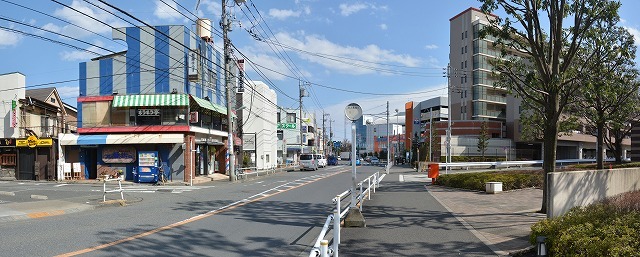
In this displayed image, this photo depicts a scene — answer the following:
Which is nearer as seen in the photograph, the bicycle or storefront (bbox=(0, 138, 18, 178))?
the bicycle

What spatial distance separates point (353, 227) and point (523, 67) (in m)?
8.10

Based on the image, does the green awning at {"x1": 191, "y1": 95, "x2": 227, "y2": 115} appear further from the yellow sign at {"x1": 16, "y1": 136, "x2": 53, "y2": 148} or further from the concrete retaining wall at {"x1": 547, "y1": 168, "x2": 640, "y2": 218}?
the concrete retaining wall at {"x1": 547, "y1": 168, "x2": 640, "y2": 218}

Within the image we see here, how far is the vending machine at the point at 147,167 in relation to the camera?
1106 inches

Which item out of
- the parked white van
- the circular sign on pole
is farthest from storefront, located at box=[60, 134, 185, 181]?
the parked white van

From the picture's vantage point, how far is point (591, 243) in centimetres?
582

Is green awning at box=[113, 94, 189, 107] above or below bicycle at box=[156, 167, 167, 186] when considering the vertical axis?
above

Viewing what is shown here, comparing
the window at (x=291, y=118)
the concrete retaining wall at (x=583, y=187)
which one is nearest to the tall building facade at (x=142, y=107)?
the concrete retaining wall at (x=583, y=187)

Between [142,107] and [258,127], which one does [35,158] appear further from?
[258,127]

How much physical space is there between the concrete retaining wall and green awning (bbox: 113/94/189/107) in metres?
22.7

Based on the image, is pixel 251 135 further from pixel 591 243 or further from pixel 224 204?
pixel 591 243

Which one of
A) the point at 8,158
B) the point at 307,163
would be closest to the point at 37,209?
the point at 8,158

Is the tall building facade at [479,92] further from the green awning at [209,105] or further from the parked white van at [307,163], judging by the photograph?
the green awning at [209,105]

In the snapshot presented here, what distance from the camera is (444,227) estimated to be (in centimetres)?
1033

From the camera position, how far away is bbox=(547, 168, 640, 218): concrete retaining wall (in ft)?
30.3
